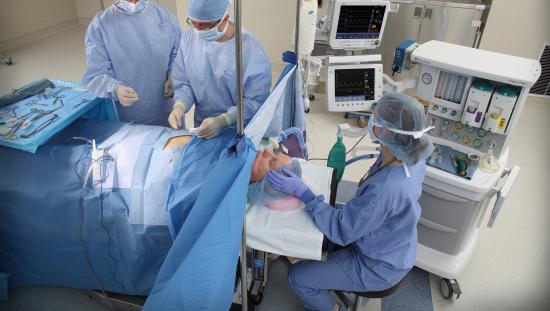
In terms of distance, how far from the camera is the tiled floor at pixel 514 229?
212 cm

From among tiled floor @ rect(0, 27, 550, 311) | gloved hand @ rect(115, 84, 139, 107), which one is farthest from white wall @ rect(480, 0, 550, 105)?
gloved hand @ rect(115, 84, 139, 107)

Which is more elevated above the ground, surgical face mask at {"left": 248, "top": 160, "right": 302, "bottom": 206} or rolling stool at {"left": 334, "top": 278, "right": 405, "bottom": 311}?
surgical face mask at {"left": 248, "top": 160, "right": 302, "bottom": 206}

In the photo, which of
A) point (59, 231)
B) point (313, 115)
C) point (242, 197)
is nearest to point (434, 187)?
point (242, 197)

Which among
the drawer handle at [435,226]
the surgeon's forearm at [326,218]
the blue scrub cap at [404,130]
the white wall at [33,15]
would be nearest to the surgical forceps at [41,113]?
the surgeon's forearm at [326,218]

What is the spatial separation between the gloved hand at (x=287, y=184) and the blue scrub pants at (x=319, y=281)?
0.38 meters

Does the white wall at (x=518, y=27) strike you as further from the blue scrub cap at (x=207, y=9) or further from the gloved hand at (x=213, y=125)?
the gloved hand at (x=213, y=125)

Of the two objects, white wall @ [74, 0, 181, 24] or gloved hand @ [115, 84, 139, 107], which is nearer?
gloved hand @ [115, 84, 139, 107]

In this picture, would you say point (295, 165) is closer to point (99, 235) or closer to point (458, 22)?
point (99, 235)

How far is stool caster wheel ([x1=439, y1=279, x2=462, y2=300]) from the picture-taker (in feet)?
6.81

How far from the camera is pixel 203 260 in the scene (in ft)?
4.04

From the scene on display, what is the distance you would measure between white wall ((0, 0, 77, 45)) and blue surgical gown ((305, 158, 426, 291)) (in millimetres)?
4690

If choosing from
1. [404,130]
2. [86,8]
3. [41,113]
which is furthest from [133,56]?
[86,8]

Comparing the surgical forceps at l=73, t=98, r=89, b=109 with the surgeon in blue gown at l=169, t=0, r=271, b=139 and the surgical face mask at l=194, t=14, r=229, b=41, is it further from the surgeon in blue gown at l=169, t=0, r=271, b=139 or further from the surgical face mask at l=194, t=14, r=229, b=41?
the surgical face mask at l=194, t=14, r=229, b=41

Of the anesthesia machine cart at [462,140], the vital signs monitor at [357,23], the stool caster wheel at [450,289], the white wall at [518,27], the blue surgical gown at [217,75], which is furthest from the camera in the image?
the white wall at [518,27]
